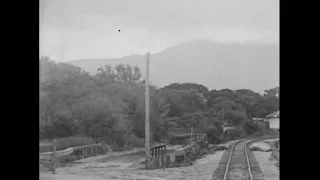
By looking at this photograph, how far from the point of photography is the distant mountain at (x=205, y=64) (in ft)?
8.00

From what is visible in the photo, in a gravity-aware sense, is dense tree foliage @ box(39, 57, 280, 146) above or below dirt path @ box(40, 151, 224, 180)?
above

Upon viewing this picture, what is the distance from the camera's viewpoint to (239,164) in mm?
2475

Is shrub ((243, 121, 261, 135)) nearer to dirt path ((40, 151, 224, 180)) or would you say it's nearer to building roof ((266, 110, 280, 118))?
building roof ((266, 110, 280, 118))

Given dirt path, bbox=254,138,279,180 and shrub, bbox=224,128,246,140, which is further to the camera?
shrub, bbox=224,128,246,140

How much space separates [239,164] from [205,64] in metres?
0.78

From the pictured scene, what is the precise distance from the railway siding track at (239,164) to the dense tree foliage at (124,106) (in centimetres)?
13

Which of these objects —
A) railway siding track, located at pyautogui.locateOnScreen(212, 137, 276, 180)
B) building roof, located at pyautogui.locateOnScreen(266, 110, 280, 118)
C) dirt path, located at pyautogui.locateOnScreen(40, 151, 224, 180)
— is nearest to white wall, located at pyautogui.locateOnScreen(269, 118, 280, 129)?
building roof, located at pyautogui.locateOnScreen(266, 110, 280, 118)

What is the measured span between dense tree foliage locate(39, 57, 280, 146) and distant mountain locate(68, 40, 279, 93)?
5 cm

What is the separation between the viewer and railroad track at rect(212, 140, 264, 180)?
8.00 feet

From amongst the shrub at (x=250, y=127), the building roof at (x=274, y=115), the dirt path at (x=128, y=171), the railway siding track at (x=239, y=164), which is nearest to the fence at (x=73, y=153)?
the dirt path at (x=128, y=171)

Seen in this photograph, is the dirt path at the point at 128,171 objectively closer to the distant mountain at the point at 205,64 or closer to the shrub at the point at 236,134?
the shrub at the point at 236,134

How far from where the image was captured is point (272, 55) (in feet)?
7.67
